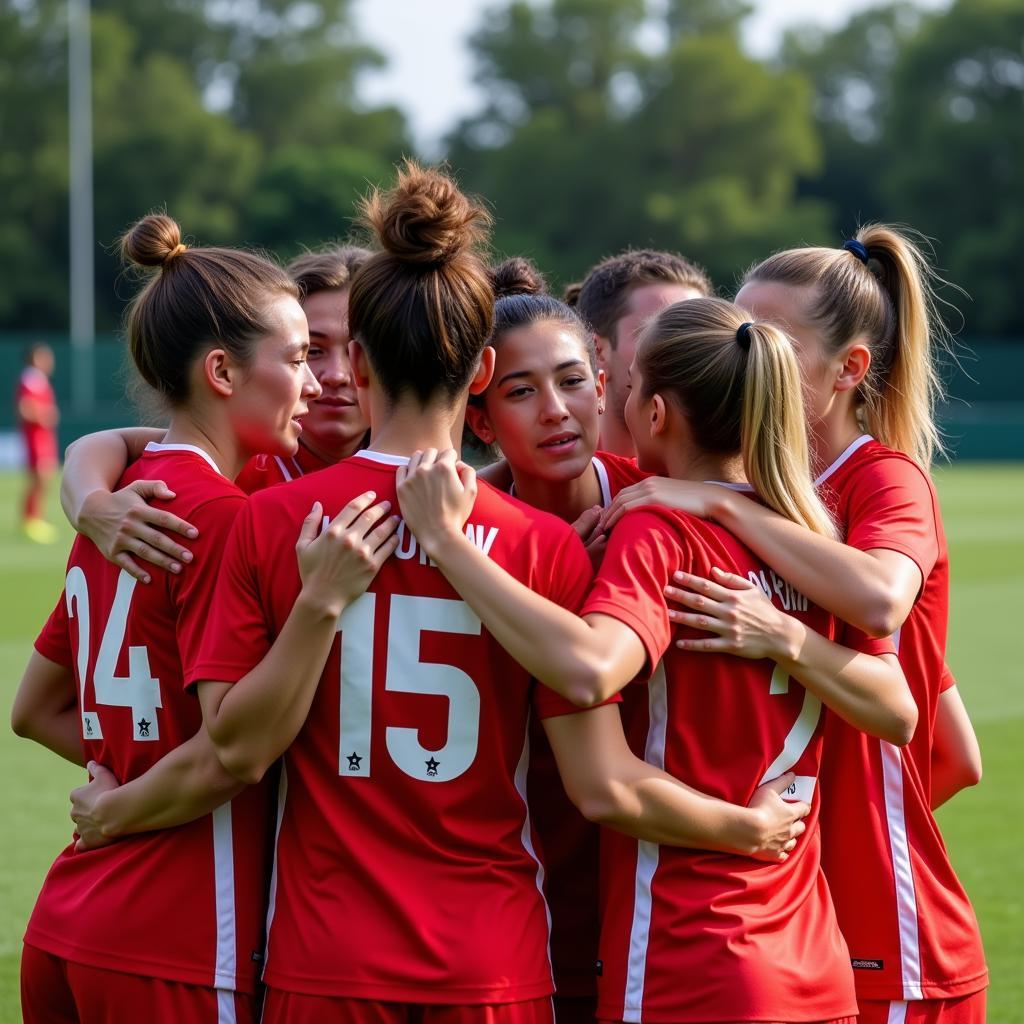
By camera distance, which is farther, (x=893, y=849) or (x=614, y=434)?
(x=614, y=434)

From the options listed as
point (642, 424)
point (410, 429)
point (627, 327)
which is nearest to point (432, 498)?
point (410, 429)

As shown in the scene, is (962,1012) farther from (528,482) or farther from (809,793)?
(528,482)

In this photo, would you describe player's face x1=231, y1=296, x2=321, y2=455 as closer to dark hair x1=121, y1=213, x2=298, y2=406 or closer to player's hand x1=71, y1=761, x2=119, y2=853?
dark hair x1=121, y1=213, x2=298, y2=406

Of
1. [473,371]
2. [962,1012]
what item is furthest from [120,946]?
[962,1012]

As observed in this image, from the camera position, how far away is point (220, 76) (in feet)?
208

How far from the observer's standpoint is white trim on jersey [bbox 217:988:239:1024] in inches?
108

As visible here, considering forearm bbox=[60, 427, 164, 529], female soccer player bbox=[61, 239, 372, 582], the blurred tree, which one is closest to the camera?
female soccer player bbox=[61, 239, 372, 582]

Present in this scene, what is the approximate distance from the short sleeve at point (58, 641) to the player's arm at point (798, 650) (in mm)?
1274

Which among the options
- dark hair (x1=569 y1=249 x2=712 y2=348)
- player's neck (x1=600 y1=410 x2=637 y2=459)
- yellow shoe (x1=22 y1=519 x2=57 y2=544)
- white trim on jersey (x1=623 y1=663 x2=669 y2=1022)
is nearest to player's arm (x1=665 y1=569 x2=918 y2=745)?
white trim on jersey (x1=623 y1=663 x2=669 y2=1022)

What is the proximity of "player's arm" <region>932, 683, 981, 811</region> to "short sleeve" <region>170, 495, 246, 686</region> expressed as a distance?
1593 mm

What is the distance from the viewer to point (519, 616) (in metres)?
2.53

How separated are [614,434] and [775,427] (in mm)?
1454

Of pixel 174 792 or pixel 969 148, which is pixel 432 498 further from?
pixel 969 148

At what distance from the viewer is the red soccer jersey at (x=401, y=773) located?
8.34 feet
